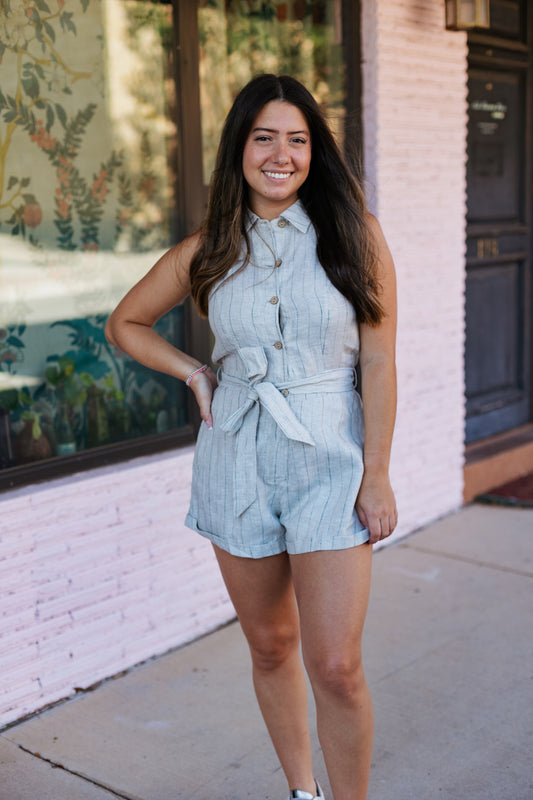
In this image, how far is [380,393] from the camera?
2.18 metres

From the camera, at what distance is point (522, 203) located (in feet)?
18.9

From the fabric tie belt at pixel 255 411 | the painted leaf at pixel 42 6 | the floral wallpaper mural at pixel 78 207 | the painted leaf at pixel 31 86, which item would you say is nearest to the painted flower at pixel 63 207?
the floral wallpaper mural at pixel 78 207

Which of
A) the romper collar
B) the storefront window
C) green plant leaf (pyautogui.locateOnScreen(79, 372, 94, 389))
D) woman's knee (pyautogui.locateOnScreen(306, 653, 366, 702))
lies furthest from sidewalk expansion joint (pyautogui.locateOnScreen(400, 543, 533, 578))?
the romper collar

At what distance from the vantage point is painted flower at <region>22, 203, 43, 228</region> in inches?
124

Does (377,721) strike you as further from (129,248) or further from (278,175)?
(129,248)

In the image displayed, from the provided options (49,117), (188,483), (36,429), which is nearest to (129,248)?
(49,117)

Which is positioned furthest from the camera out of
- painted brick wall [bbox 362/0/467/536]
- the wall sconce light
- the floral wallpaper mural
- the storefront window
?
the wall sconce light

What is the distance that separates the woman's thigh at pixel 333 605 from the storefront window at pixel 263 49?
1.90 m

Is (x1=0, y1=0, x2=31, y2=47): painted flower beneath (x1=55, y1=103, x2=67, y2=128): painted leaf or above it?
above

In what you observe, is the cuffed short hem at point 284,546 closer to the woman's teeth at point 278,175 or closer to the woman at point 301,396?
the woman at point 301,396

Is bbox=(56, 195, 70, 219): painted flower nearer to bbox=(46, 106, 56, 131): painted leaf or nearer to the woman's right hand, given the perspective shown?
bbox=(46, 106, 56, 131): painted leaf

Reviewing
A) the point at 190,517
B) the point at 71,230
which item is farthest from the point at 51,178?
the point at 190,517

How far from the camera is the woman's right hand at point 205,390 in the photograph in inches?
90.0

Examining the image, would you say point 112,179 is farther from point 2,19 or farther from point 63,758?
point 63,758
